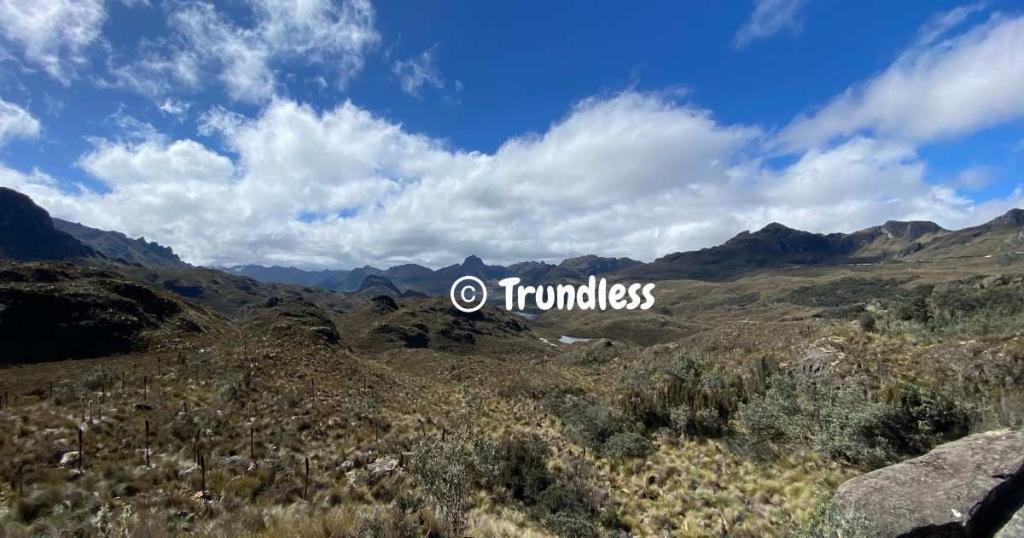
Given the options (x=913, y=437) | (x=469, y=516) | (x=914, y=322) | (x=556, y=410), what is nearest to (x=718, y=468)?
(x=913, y=437)

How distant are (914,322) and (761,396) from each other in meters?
11.3

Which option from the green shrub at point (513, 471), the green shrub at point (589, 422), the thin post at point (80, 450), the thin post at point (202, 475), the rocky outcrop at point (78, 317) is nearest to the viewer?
the thin post at point (202, 475)

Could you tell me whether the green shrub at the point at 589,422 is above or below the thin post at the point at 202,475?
below

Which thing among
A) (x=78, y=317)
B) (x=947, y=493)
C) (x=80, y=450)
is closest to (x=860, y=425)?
(x=947, y=493)

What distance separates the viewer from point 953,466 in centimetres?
945

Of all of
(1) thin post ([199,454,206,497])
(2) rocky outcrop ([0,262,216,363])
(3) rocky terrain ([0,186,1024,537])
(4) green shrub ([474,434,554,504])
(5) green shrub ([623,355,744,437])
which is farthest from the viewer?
(2) rocky outcrop ([0,262,216,363])

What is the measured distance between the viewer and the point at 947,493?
8734 mm

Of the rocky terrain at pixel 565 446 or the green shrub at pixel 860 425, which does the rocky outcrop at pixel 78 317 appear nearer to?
the rocky terrain at pixel 565 446

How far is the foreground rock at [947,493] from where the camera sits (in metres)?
8.20

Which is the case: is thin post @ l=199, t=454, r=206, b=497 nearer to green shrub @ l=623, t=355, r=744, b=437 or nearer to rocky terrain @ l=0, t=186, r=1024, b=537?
rocky terrain @ l=0, t=186, r=1024, b=537

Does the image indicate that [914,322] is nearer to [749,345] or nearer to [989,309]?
[989,309]

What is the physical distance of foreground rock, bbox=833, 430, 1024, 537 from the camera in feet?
26.9

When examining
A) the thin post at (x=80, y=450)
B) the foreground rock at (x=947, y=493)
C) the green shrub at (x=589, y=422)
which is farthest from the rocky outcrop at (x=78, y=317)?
the foreground rock at (x=947, y=493)

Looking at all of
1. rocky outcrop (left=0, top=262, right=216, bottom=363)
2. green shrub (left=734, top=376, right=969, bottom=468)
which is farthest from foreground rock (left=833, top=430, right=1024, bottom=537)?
rocky outcrop (left=0, top=262, right=216, bottom=363)
